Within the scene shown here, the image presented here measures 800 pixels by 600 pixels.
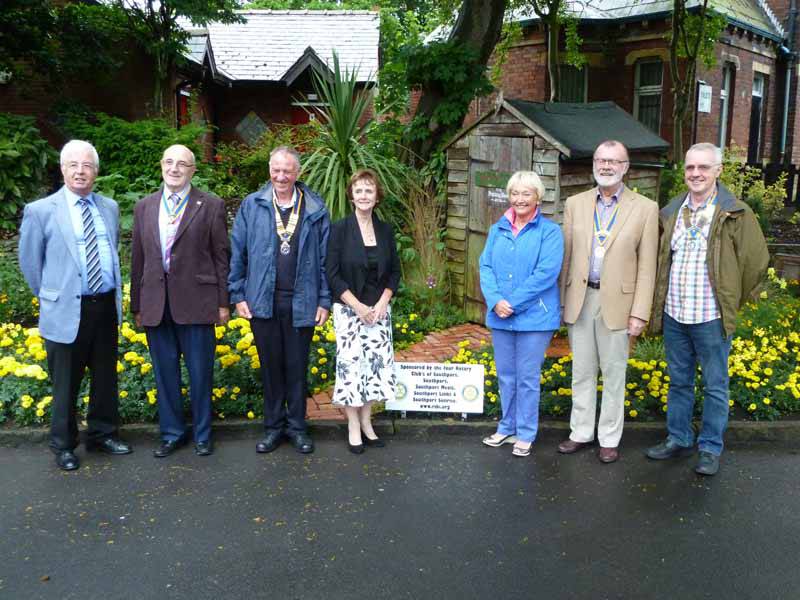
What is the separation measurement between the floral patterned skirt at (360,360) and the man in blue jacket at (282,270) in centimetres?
16

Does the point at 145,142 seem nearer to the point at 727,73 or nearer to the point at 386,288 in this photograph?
the point at 386,288

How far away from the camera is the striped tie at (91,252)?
182 inches

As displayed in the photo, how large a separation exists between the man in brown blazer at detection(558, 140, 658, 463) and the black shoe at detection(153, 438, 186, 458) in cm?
251

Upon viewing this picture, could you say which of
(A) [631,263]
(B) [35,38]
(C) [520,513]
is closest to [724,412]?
(A) [631,263]

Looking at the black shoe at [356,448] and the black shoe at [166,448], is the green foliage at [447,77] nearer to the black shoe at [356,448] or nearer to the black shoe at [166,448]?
the black shoe at [356,448]

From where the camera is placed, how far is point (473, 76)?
29.7 feet

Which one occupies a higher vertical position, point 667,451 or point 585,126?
point 585,126

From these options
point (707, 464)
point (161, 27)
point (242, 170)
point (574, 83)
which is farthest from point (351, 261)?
point (574, 83)

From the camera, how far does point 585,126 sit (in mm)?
7594

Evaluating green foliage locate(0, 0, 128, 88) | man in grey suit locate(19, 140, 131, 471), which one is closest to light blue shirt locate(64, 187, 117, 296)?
man in grey suit locate(19, 140, 131, 471)

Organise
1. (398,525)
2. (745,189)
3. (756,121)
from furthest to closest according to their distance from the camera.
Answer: (756,121), (745,189), (398,525)

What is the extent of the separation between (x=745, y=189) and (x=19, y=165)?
1341 cm

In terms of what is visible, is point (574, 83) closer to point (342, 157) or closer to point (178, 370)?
point (342, 157)

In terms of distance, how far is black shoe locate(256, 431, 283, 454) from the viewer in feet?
16.0
